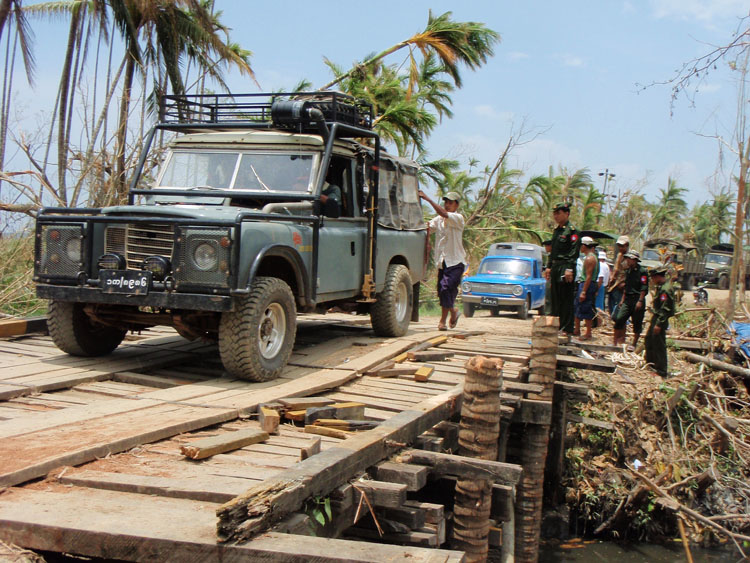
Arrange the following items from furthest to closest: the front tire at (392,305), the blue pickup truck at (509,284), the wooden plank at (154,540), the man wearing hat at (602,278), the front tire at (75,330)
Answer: the blue pickup truck at (509,284) < the man wearing hat at (602,278) < the front tire at (392,305) < the front tire at (75,330) < the wooden plank at (154,540)

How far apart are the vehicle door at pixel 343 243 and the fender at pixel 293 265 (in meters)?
0.23

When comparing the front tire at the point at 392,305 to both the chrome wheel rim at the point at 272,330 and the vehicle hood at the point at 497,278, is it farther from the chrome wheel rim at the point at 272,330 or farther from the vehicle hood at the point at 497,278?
the vehicle hood at the point at 497,278

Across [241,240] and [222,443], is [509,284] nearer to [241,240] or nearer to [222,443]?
[241,240]

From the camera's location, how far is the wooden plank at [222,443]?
4.21 meters

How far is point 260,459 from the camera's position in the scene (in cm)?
432

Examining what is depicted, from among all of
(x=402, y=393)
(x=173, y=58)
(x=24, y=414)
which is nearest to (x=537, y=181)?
(x=173, y=58)

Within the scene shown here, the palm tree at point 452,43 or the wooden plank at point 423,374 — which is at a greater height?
the palm tree at point 452,43

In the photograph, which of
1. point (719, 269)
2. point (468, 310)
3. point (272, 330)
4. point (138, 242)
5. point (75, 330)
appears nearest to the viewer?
point (138, 242)

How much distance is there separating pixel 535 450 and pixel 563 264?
3.02 m

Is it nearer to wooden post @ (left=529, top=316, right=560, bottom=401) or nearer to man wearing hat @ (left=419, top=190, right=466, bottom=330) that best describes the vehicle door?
man wearing hat @ (left=419, top=190, right=466, bottom=330)

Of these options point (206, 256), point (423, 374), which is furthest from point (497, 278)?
point (206, 256)

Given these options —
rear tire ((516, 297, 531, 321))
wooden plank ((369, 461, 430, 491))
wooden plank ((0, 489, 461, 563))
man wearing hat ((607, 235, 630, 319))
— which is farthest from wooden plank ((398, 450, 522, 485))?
rear tire ((516, 297, 531, 321))

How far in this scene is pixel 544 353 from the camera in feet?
25.3

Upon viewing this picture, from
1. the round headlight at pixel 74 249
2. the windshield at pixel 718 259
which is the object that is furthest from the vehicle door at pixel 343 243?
the windshield at pixel 718 259
